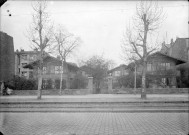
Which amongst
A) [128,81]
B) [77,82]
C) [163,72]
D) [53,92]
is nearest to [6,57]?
[53,92]

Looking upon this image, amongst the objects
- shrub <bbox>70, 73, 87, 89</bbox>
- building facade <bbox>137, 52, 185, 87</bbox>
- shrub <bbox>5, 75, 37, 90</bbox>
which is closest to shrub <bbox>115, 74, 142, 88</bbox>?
building facade <bbox>137, 52, 185, 87</bbox>

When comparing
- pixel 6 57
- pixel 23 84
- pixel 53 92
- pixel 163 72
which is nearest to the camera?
pixel 6 57

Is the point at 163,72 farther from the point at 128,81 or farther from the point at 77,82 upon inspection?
the point at 77,82

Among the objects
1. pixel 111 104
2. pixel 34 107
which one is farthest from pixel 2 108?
pixel 111 104

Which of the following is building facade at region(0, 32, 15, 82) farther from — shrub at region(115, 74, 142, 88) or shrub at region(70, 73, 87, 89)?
shrub at region(70, 73, 87, 89)

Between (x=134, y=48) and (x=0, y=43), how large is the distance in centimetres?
1796

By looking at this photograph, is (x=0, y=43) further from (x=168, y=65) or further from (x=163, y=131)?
(x=168, y=65)

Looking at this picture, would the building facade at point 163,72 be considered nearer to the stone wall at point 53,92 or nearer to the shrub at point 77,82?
the shrub at point 77,82

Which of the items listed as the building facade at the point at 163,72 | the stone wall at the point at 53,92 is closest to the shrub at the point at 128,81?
the building facade at the point at 163,72

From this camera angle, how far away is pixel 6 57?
15.7 ft

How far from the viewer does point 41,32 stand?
21.7m

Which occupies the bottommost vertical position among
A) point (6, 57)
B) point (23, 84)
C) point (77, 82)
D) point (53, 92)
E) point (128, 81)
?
point (53, 92)

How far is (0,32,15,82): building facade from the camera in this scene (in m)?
4.49

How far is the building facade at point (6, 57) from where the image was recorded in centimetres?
449
